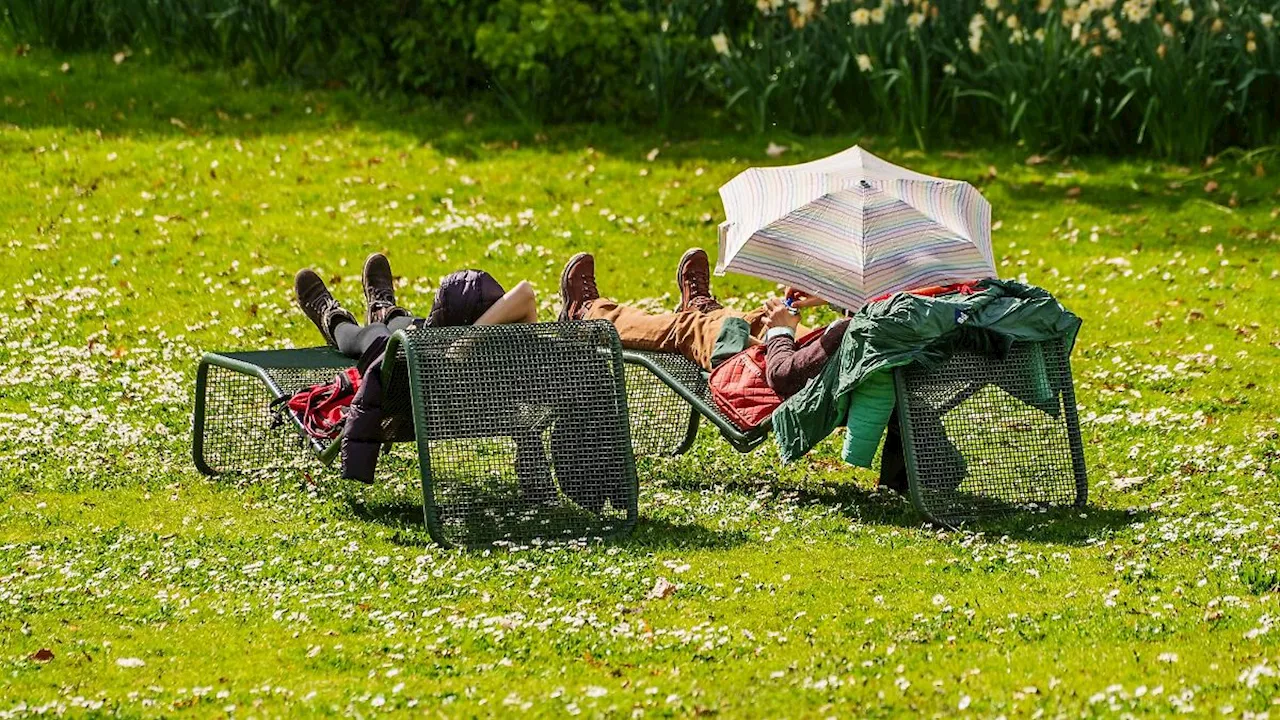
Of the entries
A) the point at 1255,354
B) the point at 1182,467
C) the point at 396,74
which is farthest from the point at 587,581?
the point at 396,74

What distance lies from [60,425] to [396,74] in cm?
661

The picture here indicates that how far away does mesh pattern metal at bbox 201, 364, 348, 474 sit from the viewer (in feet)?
22.8

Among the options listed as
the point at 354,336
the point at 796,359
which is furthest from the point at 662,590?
the point at 354,336

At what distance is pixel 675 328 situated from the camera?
706cm

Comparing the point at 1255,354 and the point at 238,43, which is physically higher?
the point at 238,43

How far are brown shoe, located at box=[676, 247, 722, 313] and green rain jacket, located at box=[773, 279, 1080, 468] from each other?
1.28m

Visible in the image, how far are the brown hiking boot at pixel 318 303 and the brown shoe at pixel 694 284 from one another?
1.36 meters

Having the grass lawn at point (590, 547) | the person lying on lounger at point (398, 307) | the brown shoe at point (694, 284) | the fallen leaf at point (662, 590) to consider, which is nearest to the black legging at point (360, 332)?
the person lying on lounger at point (398, 307)

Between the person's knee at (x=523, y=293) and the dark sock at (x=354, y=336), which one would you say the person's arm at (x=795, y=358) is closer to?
the person's knee at (x=523, y=293)

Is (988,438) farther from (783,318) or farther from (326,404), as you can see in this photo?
(326,404)

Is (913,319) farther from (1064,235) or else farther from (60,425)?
(1064,235)

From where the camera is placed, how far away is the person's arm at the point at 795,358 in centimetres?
612

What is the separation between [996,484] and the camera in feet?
19.7

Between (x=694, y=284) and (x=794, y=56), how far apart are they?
18.6ft
